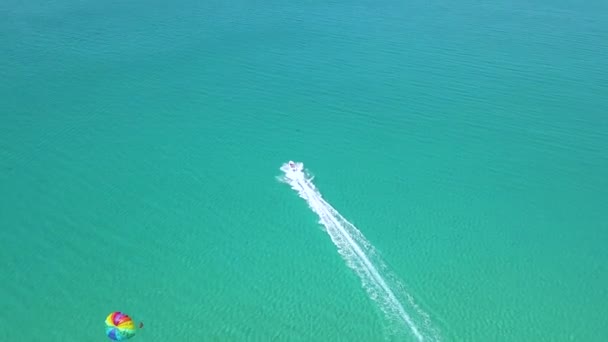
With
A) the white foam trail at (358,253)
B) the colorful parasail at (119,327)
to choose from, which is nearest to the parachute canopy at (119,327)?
the colorful parasail at (119,327)

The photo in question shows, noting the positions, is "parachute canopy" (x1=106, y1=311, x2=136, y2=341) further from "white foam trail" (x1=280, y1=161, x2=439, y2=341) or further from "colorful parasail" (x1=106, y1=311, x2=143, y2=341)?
"white foam trail" (x1=280, y1=161, x2=439, y2=341)

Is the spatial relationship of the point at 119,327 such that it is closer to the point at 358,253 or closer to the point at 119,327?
the point at 119,327

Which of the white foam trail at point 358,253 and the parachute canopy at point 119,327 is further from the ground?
the white foam trail at point 358,253

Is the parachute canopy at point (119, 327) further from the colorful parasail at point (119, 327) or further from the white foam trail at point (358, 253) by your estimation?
the white foam trail at point (358, 253)

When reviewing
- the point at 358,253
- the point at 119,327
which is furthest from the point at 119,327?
the point at 358,253

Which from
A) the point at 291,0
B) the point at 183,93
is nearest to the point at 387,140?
the point at 183,93

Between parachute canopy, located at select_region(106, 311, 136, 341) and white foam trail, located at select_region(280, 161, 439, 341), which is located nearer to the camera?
parachute canopy, located at select_region(106, 311, 136, 341)

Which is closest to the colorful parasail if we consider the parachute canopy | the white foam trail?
the parachute canopy
